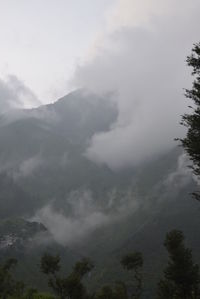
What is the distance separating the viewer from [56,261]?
86875mm

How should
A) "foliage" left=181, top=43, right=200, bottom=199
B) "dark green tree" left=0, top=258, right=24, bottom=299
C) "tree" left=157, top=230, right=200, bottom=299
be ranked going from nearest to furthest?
"foliage" left=181, top=43, right=200, bottom=199 < "tree" left=157, top=230, right=200, bottom=299 < "dark green tree" left=0, top=258, right=24, bottom=299

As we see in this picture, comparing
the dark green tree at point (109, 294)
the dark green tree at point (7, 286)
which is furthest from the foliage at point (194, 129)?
the dark green tree at point (7, 286)

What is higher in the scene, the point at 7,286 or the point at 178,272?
the point at 7,286

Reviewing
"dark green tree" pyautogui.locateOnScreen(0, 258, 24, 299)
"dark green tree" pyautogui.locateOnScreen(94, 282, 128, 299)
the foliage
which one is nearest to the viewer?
the foliage

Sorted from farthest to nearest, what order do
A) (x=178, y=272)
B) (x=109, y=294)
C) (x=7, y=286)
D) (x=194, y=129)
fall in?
1. (x=7, y=286)
2. (x=178, y=272)
3. (x=109, y=294)
4. (x=194, y=129)

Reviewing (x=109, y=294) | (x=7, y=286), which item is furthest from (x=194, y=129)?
(x=7, y=286)

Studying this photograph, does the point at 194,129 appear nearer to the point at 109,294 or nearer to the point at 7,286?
the point at 109,294

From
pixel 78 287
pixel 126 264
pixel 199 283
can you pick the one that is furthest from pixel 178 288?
pixel 78 287

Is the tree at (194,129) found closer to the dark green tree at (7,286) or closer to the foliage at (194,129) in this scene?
the foliage at (194,129)

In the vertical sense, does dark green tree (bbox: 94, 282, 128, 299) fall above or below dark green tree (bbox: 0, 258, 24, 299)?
below

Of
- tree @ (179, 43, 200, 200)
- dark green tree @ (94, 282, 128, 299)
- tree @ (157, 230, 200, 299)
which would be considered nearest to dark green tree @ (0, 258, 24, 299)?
dark green tree @ (94, 282, 128, 299)

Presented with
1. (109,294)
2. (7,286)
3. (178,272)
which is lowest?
(109,294)

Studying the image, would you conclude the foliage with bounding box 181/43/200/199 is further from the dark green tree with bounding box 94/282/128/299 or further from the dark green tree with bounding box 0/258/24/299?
the dark green tree with bounding box 0/258/24/299

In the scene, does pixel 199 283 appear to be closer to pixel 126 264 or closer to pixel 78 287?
pixel 126 264
